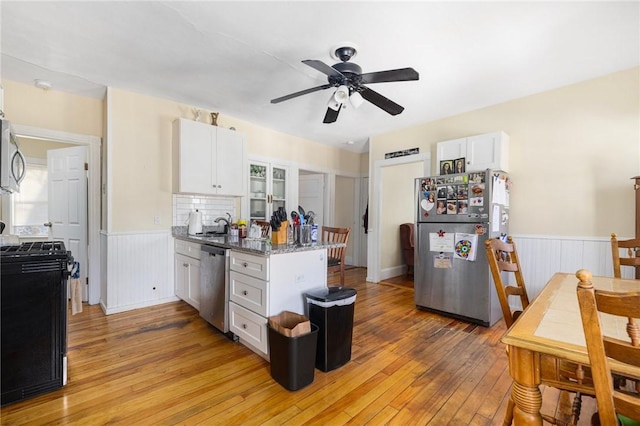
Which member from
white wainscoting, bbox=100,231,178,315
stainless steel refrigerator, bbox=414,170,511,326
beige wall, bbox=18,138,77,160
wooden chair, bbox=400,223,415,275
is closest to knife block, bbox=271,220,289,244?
stainless steel refrigerator, bbox=414,170,511,326

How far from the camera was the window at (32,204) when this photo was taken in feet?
15.7

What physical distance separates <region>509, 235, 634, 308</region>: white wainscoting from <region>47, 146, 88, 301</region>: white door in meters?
5.23

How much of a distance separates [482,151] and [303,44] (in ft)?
7.60

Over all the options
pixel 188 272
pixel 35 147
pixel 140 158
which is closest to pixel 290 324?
pixel 188 272

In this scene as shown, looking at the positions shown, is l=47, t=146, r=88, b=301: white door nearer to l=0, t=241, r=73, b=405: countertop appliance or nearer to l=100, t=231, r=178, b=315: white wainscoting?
l=100, t=231, r=178, b=315: white wainscoting

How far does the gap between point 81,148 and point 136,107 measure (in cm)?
95

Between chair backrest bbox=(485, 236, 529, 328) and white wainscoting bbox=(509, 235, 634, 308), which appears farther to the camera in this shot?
white wainscoting bbox=(509, 235, 634, 308)

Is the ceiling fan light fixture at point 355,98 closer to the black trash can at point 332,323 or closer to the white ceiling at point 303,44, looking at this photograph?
the white ceiling at point 303,44

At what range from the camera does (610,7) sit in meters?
1.85

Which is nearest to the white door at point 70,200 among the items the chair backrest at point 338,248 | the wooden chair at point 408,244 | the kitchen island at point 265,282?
the kitchen island at point 265,282

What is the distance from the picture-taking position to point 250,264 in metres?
2.24

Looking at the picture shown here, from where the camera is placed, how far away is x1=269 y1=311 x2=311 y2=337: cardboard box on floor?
1.86 metres

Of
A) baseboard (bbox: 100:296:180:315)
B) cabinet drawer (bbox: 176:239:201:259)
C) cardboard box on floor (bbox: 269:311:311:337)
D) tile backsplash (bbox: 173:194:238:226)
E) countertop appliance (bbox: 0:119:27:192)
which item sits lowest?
baseboard (bbox: 100:296:180:315)

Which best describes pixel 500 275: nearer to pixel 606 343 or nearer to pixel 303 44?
pixel 606 343
